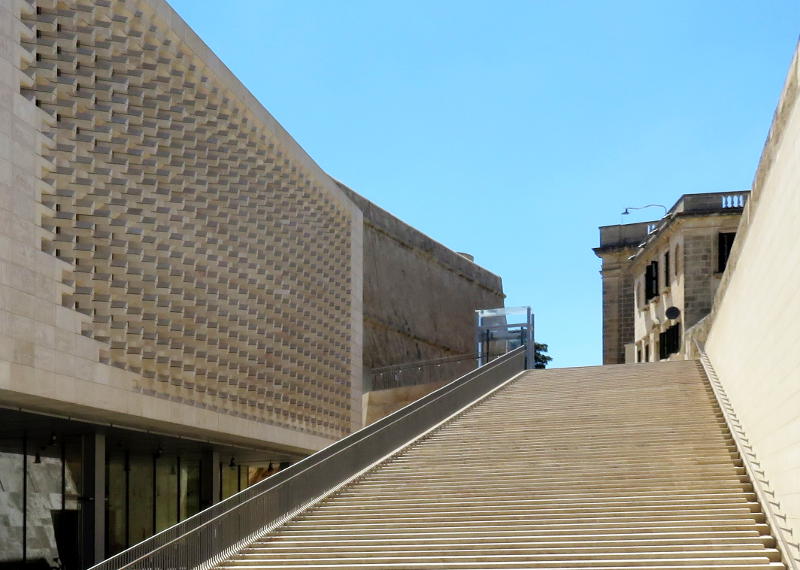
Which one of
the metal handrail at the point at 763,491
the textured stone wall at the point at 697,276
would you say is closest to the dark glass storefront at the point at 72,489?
the metal handrail at the point at 763,491

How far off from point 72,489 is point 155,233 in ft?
14.8

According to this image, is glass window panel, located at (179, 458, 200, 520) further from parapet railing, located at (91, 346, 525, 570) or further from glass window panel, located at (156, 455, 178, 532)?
parapet railing, located at (91, 346, 525, 570)

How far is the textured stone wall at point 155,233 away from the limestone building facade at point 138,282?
0.04 meters

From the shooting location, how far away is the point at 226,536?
13047mm

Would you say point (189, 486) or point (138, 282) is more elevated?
point (138, 282)

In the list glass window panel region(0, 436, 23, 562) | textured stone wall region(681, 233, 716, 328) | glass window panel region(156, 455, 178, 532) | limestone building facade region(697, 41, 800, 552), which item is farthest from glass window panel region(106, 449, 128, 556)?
textured stone wall region(681, 233, 716, 328)

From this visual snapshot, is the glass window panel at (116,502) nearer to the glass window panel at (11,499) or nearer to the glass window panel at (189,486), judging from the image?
the glass window panel at (189,486)

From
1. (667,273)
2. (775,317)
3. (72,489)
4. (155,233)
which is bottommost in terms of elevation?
(72,489)

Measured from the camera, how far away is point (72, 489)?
800 inches

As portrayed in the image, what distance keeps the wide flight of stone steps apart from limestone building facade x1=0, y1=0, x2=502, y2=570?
15.3 ft

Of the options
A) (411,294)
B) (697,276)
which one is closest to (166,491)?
(697,276)

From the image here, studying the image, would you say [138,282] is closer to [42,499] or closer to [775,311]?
[42,499]

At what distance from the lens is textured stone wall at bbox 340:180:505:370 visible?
40281 millimetres

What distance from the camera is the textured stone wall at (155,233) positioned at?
1633 centimetres
